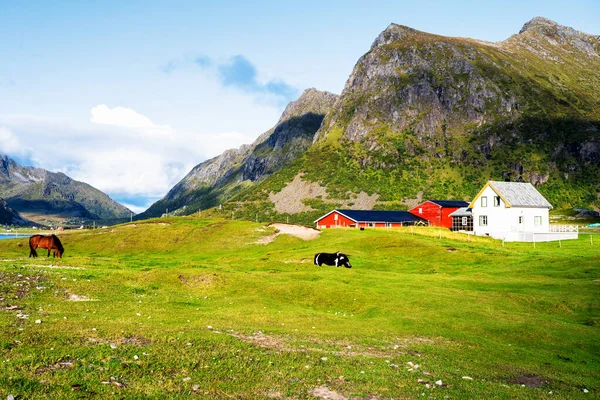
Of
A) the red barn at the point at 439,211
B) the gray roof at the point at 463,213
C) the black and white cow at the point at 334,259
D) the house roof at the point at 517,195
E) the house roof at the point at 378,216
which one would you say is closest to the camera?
the black and white cow at the point at 334,259

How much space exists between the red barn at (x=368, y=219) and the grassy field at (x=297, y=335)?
8920 cm

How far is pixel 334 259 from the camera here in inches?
2084

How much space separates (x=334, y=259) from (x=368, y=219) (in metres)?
86.0

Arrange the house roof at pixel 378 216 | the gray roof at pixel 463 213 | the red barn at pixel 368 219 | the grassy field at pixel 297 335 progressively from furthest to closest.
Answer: the house roof at pixel 378 216 → the red barn at pixel 368 219 → the gray roof at pixel 463 213 → the grassy field at pixel 297 335

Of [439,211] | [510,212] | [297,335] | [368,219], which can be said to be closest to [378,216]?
[368,219]

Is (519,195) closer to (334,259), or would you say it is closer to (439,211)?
(439,211)

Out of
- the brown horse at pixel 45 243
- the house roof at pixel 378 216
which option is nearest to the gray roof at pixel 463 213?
the house roof at pixel 378 216

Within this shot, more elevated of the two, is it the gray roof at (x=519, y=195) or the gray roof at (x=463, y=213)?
the gray roof at (x=519, y=195)

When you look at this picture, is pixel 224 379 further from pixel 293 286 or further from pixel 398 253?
pixel 398 253

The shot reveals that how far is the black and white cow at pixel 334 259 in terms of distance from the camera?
52438 millimetres

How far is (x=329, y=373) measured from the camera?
15.7m

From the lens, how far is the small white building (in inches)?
4126

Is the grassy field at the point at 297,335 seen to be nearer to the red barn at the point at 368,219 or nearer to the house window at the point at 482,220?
the house window at the point at 482,220

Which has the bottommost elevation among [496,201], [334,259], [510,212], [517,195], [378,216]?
[334,259]
